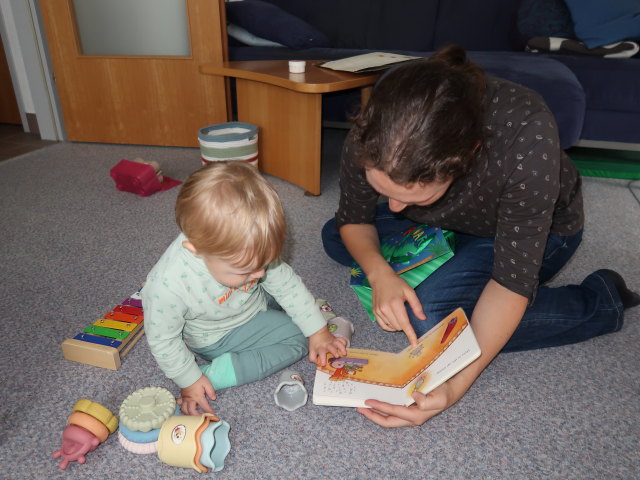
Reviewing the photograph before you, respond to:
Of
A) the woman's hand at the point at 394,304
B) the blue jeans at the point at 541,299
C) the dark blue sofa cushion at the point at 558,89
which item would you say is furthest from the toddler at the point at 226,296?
the dark blue sofa cushion at the point at 558,89

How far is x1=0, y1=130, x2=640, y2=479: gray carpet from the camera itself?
0.70m


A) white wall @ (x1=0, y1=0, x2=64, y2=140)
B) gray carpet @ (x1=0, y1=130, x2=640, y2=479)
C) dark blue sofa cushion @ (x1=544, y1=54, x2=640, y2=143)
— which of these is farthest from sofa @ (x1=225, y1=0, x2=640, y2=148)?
white wall @ (x1=0, y1=0, x2=64, y2=140)

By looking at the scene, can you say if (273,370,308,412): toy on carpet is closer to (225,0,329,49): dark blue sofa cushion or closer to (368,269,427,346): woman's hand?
(368,269,427,346): woman's hand

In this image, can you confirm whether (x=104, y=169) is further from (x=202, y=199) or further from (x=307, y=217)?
(x=202, y=199)

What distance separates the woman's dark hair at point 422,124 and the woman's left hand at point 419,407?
324 mm

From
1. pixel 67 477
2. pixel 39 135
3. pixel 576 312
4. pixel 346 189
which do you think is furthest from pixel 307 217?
pixel 39 135

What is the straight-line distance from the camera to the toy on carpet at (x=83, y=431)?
0.68m

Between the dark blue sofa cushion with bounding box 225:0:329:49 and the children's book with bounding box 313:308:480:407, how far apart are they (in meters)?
1.75

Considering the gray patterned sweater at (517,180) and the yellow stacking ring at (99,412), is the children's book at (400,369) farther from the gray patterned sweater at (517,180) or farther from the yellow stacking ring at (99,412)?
the yellow stacking ring at (99,412)

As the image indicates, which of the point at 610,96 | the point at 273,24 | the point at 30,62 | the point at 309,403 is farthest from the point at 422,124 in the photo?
the point at 30,62

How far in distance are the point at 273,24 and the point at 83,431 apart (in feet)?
6.44

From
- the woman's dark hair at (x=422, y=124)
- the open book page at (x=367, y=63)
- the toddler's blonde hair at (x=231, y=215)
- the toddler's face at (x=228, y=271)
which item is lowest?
the toddler's face at (x=228, y=271)

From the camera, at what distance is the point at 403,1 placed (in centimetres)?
232

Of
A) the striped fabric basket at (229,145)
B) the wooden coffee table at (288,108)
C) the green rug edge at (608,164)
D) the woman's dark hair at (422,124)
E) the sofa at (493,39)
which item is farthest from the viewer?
the green rug edge at (608,164)
